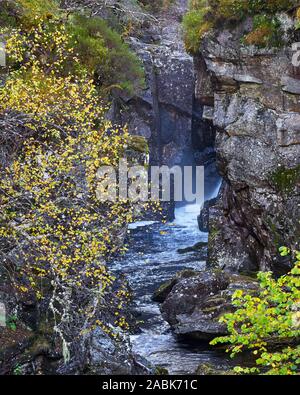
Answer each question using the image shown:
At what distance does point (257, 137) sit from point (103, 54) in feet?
24.4

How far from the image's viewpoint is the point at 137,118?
38.8 metres

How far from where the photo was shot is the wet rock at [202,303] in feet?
67.7

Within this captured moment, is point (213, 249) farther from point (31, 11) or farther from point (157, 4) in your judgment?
point (157, 4)

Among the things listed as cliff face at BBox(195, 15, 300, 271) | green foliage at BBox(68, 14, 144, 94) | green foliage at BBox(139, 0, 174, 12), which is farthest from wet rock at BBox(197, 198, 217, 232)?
green foliage at BBox(139, 0, 174, 12)

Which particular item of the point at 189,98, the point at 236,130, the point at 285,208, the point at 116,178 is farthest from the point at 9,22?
the point at 189,98

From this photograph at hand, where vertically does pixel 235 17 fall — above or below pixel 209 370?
above

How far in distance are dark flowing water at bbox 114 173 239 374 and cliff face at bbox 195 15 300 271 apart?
3462mm

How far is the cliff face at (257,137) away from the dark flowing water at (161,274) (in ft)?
11.4

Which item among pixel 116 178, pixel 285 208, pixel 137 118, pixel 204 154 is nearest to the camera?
pixel 116 178

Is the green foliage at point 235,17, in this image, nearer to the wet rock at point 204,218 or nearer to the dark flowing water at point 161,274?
the dark flowing water at point 161,274

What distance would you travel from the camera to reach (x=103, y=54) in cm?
2478

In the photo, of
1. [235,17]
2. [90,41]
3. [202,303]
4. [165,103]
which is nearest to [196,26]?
A: [235,17]
